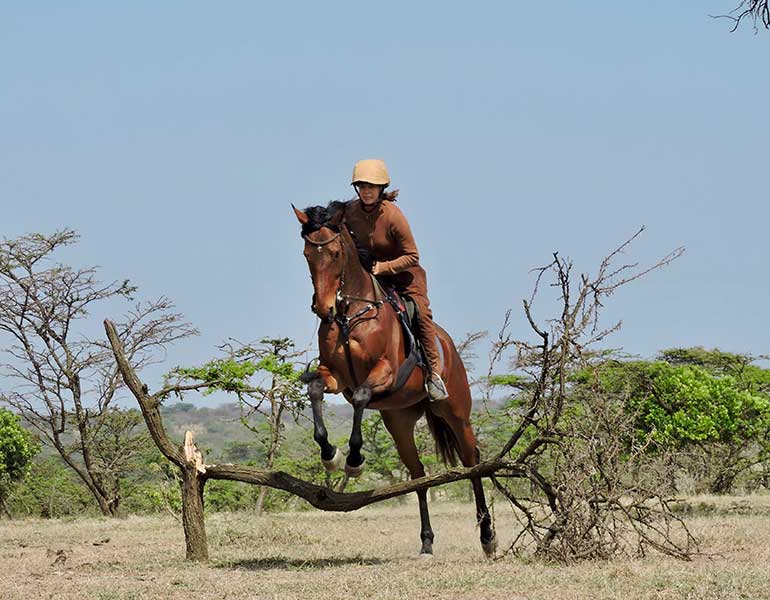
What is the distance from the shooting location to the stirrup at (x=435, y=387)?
34.3ft

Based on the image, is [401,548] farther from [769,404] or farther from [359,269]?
[769,404]

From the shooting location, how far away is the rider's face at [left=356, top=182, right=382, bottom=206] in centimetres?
978

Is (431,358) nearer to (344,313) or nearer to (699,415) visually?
(344,313)

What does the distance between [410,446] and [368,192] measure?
3.07 m

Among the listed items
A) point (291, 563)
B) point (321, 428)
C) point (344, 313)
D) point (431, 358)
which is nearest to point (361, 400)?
point (321, 428)

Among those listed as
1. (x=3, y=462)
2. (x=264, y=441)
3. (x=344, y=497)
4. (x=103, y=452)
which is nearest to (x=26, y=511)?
(x=103, y=452)

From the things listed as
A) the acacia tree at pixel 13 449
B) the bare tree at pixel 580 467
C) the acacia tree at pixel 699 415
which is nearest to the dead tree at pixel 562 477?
the bare tree at pixel 580 467

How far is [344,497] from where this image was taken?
9.77m

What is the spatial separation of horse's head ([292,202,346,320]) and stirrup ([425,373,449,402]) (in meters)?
1.59

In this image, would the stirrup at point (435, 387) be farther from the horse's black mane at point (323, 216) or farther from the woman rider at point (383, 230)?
the horse's black mane at point (323, 216)

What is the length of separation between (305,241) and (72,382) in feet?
56.9

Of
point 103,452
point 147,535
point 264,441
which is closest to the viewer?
point 147,535

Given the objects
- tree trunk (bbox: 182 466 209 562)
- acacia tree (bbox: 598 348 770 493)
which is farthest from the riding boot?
acacia tree (bbox: 598 348 770 493)

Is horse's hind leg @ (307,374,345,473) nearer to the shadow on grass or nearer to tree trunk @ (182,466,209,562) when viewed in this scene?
the shadow on grass
